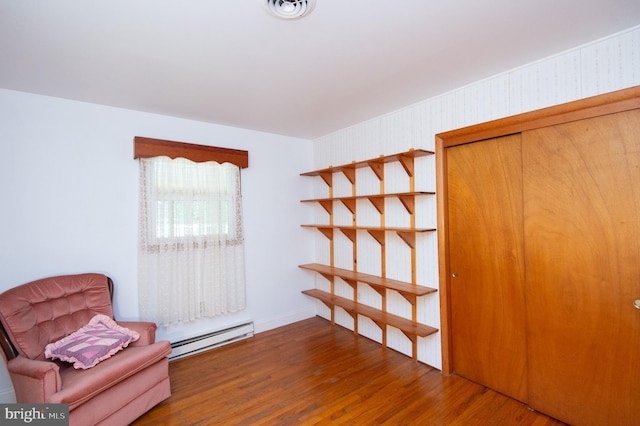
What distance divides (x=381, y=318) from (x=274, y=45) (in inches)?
103

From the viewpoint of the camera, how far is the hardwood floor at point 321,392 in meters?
2.09

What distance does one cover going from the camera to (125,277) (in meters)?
2.85

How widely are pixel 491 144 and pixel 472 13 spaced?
1.13m

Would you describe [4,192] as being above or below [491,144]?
below

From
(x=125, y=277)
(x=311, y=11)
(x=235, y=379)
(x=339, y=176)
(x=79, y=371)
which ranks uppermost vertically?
(x=311, y=11)

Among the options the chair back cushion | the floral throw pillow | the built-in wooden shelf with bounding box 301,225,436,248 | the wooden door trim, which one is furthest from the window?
the wooden door trim

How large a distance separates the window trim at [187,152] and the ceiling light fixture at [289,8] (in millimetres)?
2020

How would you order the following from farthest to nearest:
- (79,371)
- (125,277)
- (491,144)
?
(125,277)
(491,144)
(79,371)

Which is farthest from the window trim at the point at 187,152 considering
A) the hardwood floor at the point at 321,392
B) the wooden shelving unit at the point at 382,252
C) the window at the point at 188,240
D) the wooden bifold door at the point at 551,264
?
the wooden bifold door at the point at 551,264

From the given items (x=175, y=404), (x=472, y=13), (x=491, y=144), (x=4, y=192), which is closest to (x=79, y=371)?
(x=175, y=404)

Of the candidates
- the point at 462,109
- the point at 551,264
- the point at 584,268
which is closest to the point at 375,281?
the point at 551,264

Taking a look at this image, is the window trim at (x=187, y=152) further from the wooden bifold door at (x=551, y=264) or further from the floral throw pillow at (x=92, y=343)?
the wooden bifold door at (x=551, y=264)

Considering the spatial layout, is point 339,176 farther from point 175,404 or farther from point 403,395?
point 175,404

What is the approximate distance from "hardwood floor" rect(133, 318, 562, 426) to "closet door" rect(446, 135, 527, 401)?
0.21 meters
